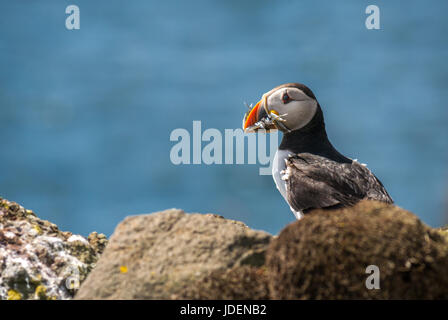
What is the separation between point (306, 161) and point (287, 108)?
54.5 inches

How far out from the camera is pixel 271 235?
824 centimetres

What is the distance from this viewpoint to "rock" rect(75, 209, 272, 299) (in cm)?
764

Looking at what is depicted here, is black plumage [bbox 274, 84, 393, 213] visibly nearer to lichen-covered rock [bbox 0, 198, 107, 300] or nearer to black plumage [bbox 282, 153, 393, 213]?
black plumage [bbox 282, 153, 393, 213]

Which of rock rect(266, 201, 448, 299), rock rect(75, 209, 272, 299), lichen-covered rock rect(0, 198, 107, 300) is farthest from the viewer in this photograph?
lichen-covered rock rect(0, 198, 107, 300)

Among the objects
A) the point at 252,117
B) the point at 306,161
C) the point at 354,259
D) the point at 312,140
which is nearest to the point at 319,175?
the point at 306,161

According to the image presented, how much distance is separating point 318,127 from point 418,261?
576 cm

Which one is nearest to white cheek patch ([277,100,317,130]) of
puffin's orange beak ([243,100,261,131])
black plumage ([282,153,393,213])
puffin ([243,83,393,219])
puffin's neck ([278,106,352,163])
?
puffin ([243,83,393,219])

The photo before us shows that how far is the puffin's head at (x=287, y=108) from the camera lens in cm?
1212

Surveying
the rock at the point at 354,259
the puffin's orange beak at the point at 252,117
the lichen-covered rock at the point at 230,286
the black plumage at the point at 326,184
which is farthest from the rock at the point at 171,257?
the puffin's orange beak at the point at 252,117

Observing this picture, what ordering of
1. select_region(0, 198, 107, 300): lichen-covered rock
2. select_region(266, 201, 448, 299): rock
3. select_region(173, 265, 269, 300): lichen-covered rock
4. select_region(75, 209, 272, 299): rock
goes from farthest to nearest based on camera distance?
select_region(0, 198, 107, 300): lichen-covered rock
select_region(75, 209, 272, 299): rock
select_region(173, 265, 269, 300): lichen-covered rock
select_region(266, 201, 448, 299): rock

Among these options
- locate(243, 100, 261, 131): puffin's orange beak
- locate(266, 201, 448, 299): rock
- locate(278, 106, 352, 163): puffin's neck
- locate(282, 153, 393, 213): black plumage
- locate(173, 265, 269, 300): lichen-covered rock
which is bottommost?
locate(173, 265, 269, 300): lichen-covered rock

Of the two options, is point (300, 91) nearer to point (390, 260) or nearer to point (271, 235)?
point (271, 235)

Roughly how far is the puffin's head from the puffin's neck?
0.11m
